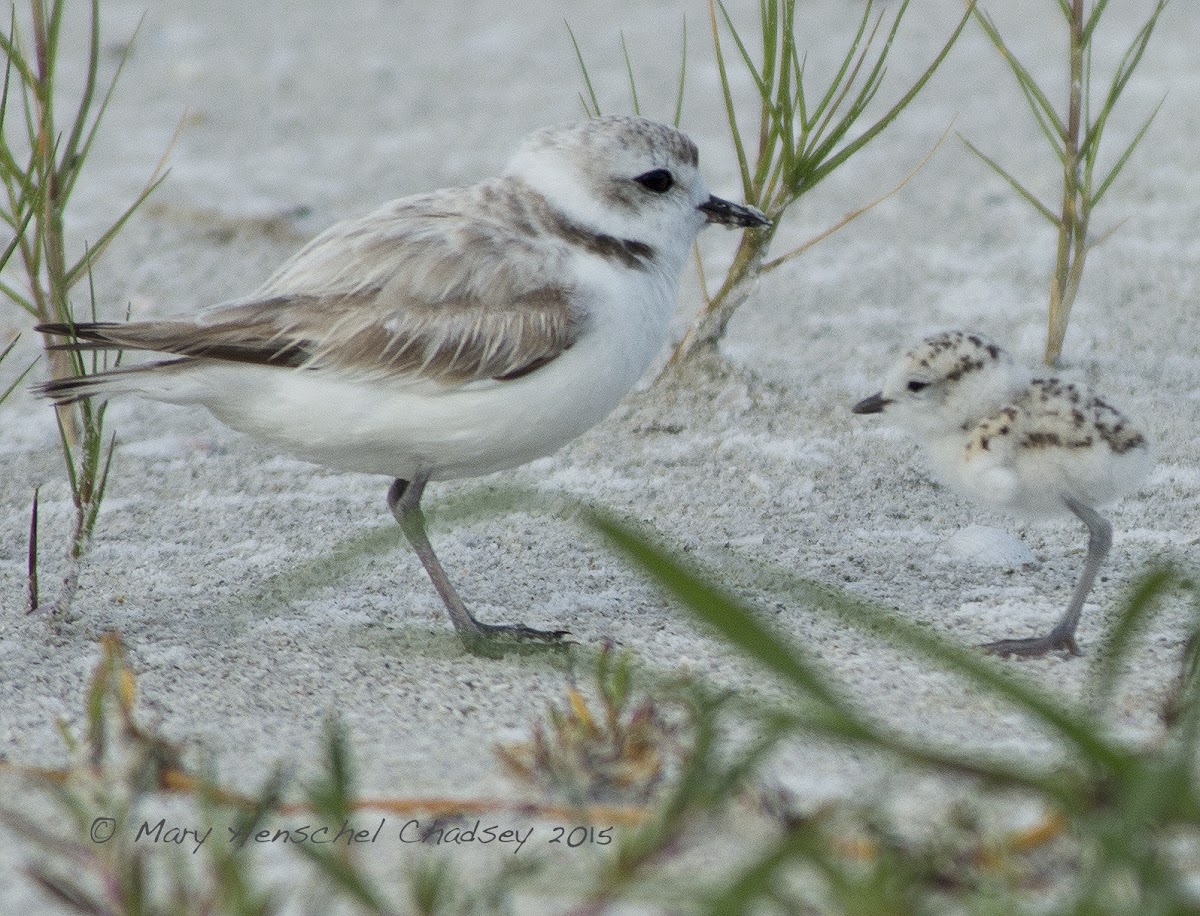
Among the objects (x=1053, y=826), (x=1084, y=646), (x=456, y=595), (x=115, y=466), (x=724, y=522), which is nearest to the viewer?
(x=1053, y=826)

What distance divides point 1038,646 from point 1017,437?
0.38 meters

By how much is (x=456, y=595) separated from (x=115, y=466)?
127 cm

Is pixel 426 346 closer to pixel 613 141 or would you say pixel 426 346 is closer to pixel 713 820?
pixel 613 141

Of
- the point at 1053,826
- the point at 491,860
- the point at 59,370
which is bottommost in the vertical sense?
the point at 491,860

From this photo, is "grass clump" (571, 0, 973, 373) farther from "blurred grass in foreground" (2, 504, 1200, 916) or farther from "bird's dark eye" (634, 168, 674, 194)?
"blurred grass in foreground" (2, 504, 1200, 916)

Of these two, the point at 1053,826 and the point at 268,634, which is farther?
the point at 268,634

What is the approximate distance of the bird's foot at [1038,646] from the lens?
2.77 metres

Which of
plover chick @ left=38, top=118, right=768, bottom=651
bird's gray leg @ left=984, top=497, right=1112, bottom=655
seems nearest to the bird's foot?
bird's gray leg @ left=984, top=497, right=1112, bottom=655

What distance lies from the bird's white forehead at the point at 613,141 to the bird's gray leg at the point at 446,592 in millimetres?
704

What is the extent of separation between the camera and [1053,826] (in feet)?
5.59

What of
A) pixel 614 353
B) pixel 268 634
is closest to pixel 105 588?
pixel 268 634

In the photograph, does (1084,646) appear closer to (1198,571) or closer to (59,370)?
(1198,571)

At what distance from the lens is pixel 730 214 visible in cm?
340

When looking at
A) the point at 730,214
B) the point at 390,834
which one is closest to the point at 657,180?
the point at 730,214
